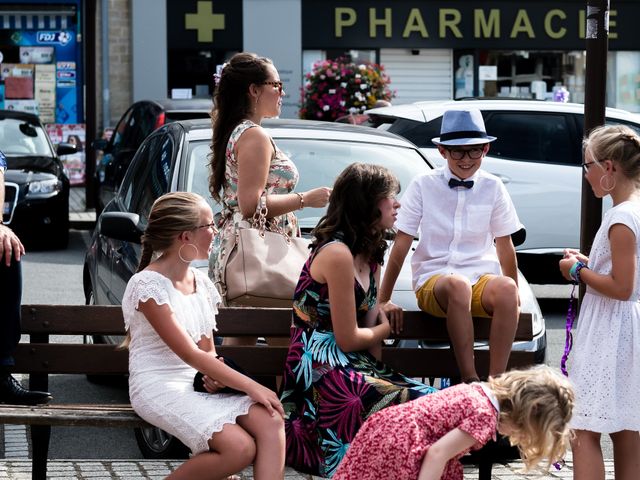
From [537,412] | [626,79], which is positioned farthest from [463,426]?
[626,79]

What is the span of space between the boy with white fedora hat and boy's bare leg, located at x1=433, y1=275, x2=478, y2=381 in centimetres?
8

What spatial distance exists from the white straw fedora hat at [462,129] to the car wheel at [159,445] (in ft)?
6.25

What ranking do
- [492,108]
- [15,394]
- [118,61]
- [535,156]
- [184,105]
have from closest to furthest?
[15,394] < [535,156] < [492,108] < [184,105] < [118,61]

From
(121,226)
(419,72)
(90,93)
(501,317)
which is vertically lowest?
(501,317)

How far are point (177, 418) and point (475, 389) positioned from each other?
112 centimetres

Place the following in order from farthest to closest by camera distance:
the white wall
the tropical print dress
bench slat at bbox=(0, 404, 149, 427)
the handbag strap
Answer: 1. the white wall
2. the handbag strap
3. bench slat at bbox=(0, 404, 149, 427)
4. the tropical print dress

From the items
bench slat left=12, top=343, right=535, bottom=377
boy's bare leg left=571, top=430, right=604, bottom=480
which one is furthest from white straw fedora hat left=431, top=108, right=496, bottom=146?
boy's bare leg left=571, top=430, right=604, bottom=480

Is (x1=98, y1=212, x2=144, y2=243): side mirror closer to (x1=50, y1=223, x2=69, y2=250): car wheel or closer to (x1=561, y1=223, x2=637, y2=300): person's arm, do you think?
(x1=561, y1=223, x2=637, y2=300): person's arm

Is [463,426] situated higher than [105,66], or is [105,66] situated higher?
[105,66]

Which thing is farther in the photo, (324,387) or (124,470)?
(124,470)

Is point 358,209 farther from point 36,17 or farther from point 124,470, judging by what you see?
point 36,17

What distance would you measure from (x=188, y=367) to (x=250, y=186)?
1.06m

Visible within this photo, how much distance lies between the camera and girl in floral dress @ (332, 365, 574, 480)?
4.25m

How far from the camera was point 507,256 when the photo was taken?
5.73 meters
